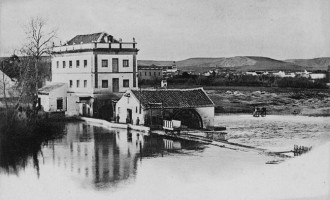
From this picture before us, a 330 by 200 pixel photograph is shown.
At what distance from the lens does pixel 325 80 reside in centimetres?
664

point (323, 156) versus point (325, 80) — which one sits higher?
point (325, 80)

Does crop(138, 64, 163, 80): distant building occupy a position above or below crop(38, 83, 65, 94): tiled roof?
above

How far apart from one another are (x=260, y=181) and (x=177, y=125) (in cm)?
268

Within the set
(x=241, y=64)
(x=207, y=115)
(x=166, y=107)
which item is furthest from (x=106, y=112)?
(x=241, y=64)

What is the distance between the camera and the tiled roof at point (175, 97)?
8609 millimetres

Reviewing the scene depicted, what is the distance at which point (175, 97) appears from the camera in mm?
8766

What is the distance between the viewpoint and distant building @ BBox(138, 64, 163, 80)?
6.94 metres

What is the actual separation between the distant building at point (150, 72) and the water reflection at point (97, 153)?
0.78 m

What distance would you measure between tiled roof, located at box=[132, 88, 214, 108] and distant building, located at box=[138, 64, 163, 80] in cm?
51

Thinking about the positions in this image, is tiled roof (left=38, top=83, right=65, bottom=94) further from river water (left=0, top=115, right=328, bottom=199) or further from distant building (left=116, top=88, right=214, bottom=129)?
distant building (left=116, top=88, right=214, bottom=129)

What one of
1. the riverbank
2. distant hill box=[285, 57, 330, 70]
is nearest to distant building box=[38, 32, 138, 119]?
the riverbank

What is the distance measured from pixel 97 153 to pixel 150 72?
178 cm

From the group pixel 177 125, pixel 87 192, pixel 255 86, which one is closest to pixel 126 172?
pixel 87 192

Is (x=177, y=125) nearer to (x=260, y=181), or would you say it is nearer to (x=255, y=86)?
(x=255, y=86)
